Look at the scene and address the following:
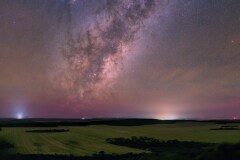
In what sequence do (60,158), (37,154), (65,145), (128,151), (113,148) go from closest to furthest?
1. (60,158)
2. (37,154)
3. (128,151)
4. (113,148)
5. (65,145)

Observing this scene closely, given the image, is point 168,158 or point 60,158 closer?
point 168,158

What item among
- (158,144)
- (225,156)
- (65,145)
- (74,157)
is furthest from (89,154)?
(225,156)

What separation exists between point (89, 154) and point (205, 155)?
20.6m

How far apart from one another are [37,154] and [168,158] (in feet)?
71.7

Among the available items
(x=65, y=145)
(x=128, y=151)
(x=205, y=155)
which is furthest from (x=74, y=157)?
(x=205, y=155)

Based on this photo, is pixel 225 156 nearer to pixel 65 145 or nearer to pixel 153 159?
pixel 153 159

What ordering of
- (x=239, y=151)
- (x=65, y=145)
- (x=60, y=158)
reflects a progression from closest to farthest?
(x=239, y=151)
(x=60, y=158)
(x=65, y=145)

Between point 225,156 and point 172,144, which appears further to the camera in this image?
point 172,144

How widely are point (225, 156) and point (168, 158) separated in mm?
4119

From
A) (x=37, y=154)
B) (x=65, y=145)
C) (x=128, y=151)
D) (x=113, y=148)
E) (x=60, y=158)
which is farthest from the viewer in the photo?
(x=65, y=145)

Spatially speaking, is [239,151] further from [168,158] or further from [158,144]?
[158,144]

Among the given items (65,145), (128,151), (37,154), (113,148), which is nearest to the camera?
(37,154)

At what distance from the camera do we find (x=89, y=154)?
45406 millimetres

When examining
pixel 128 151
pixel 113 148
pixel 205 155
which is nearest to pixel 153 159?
pixel 205 155
